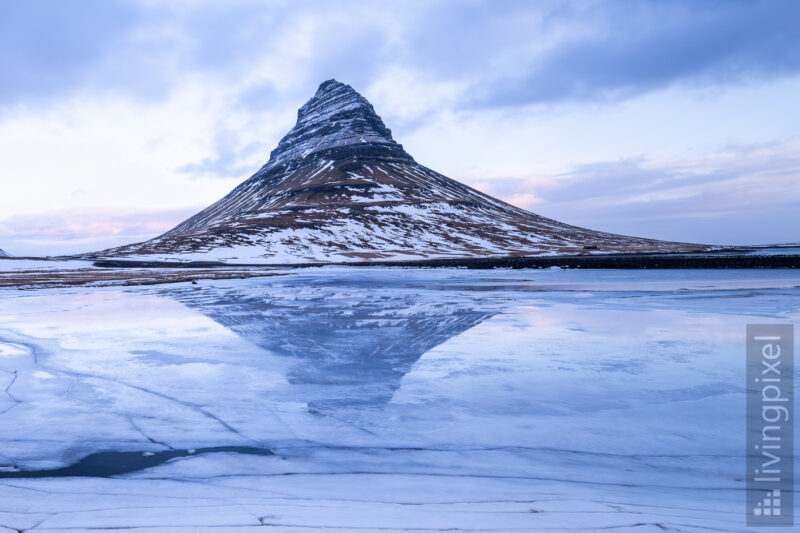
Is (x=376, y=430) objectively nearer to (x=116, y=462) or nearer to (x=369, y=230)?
(x=116, y=462)

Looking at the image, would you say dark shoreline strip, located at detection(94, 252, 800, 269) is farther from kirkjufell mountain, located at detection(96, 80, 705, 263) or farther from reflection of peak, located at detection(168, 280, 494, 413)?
reflection of peak, located at detection(168, 280, 494, 413)

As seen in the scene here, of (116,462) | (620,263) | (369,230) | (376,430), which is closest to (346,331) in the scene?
(376,430)

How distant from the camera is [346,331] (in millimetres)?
16188

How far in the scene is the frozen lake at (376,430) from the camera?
4559 mm

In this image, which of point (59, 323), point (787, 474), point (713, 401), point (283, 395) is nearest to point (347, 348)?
point (283, 395)

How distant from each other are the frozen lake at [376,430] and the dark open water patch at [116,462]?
30mm

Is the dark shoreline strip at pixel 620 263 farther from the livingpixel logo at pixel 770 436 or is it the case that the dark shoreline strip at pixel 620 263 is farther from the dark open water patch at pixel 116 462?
the dark open water patch at pixel 116 462

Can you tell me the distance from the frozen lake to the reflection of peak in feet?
0.37

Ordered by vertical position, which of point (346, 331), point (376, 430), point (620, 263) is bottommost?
point (376, 430)

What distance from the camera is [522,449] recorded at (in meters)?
6.33

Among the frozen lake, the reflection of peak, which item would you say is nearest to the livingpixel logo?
the frozen lake

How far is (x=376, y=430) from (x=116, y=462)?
3.48m

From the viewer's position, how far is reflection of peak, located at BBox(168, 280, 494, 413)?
9.57 meters

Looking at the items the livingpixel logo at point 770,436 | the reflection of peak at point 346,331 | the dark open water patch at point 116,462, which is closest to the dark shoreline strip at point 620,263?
the reflection of peak at point 346,331
